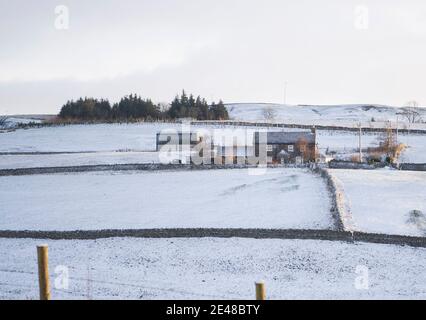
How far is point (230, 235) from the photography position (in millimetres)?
30594

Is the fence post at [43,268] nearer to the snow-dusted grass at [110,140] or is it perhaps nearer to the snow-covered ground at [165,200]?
the snow-covered ground at [165,200]

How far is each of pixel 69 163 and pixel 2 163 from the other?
8.94 m

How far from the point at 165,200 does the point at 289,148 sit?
28685 mm

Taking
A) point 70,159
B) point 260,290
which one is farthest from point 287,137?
point 260,290

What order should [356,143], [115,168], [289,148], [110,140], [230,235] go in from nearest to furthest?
1. [230,235]
2. [115,168]
3. [289,148]
4. [356,143]
5. [110,140]

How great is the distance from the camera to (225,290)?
21234mm

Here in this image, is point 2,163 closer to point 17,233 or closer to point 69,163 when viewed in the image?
point 69,163

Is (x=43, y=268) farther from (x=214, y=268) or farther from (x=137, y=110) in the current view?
(x=137, y=110)

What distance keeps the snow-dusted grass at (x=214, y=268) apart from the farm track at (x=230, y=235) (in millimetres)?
704

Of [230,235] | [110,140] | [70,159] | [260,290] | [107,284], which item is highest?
[110,140]

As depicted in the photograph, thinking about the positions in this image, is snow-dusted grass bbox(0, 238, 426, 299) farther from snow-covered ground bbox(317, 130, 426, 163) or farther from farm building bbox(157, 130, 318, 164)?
snow-covered ground bbox(317, 130, 426, 163)

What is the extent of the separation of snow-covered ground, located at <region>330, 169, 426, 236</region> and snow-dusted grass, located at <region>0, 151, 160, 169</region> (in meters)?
25.4

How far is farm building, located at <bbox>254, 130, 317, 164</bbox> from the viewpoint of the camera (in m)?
65.8
